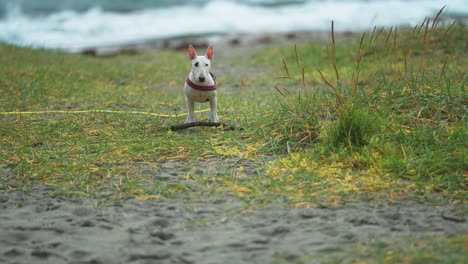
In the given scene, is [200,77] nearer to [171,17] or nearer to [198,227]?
[198,227]

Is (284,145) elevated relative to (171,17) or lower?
lower

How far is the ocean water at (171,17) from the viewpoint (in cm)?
1814

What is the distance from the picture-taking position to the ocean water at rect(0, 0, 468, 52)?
59.5 ft

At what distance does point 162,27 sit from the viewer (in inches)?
753

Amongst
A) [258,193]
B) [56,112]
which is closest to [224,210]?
[258,193]

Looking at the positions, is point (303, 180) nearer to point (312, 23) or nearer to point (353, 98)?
point (353, 98)

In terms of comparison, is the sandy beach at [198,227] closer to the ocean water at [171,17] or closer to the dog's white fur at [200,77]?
the dog's white fur at [200,77]

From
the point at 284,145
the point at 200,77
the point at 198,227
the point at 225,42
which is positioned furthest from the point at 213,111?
the point at 225,42

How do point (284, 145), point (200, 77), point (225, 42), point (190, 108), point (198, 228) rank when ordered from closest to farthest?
point (198, 228) → point (284, 145) → point (200, 77) → point (190, 108) → point (225, 42)

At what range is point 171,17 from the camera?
804 inches

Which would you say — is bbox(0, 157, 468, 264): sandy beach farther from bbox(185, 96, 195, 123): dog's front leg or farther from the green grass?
bbox(185, 96, 195, 123): dog's front leg

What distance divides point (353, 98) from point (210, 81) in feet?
4.17

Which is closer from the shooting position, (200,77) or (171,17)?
(200,77)

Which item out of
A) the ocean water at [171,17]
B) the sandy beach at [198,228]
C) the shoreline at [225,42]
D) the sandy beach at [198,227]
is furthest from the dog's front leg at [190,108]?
the ocean water at [171,17]
